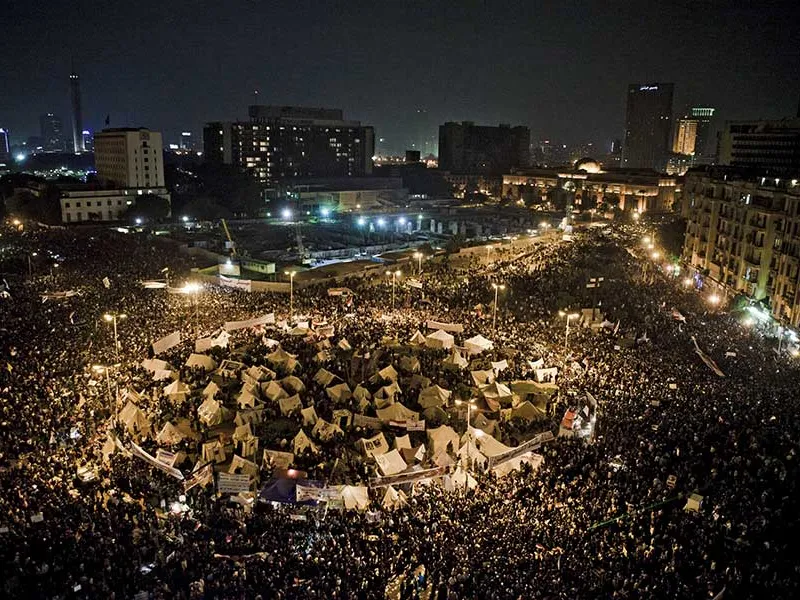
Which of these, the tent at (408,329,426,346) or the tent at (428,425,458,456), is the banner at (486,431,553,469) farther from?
the tent at (408,329,426,346)

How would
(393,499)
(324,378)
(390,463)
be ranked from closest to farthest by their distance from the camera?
(393,499)
(390,463)
(324,378)

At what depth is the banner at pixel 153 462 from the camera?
14156 mm

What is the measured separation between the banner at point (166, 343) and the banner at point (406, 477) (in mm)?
10318

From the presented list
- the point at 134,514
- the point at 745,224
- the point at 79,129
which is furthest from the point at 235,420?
the point at 79,129

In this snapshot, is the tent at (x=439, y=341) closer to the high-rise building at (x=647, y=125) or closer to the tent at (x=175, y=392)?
the tent at (x=175, y=392)

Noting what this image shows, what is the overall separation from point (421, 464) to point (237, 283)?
20.5 meters

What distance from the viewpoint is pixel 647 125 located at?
588 ft

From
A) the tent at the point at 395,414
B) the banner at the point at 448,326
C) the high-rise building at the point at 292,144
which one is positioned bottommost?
the tent at the point at 395,414

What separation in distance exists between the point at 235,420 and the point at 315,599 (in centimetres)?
760

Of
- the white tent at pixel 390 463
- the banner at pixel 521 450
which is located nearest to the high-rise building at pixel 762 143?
the banner at pixel 521 450

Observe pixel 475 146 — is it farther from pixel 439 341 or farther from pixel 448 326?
pixel 439 341

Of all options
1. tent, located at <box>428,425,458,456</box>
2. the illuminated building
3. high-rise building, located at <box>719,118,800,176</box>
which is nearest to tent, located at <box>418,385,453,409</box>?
tent, located at <box>428,425,458,456</box>

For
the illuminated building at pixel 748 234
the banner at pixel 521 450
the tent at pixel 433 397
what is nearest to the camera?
the banner at pixel 521 450

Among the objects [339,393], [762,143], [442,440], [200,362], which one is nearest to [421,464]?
[442,440]
